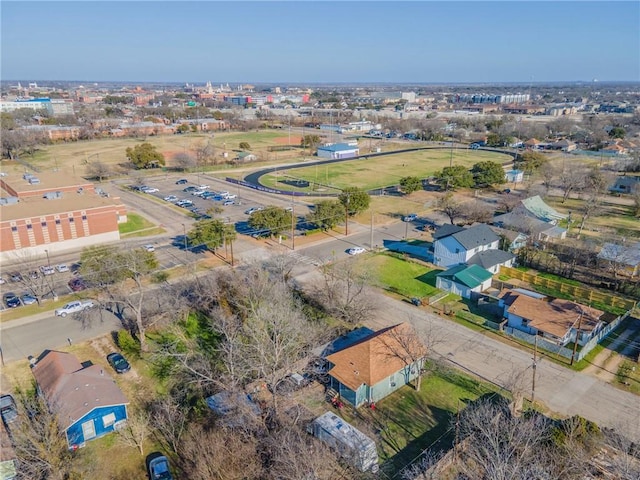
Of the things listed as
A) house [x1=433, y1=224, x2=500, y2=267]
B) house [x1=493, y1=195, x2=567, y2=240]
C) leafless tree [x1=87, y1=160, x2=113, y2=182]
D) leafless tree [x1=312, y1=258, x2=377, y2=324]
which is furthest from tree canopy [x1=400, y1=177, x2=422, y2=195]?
leafless tree [x1=87, y1=160, x2=113, y2=182]

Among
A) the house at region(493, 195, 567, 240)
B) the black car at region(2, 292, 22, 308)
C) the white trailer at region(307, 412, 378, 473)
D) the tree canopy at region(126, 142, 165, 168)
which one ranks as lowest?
the black car at region(2, 292, 22, 308)

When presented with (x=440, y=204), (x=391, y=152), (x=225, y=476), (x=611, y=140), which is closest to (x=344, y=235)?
(x=440, y=204)

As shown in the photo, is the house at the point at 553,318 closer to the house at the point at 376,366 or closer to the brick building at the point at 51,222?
the house at the point at 376,366

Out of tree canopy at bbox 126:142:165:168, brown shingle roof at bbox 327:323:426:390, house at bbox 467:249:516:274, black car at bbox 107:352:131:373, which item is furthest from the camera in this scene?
tree canopy at bbox 126:142:165:168

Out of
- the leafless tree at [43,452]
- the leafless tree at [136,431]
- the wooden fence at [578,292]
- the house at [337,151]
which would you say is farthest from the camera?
the house at [337,151]

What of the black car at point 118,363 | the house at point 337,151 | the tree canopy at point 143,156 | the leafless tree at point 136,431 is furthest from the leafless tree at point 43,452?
the house at point 337,151

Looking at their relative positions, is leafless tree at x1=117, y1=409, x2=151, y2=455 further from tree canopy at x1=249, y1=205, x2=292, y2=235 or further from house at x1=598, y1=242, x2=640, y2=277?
house at x1=598, y1=242, x2=640, y2=277

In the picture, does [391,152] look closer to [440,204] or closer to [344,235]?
[440,204]
